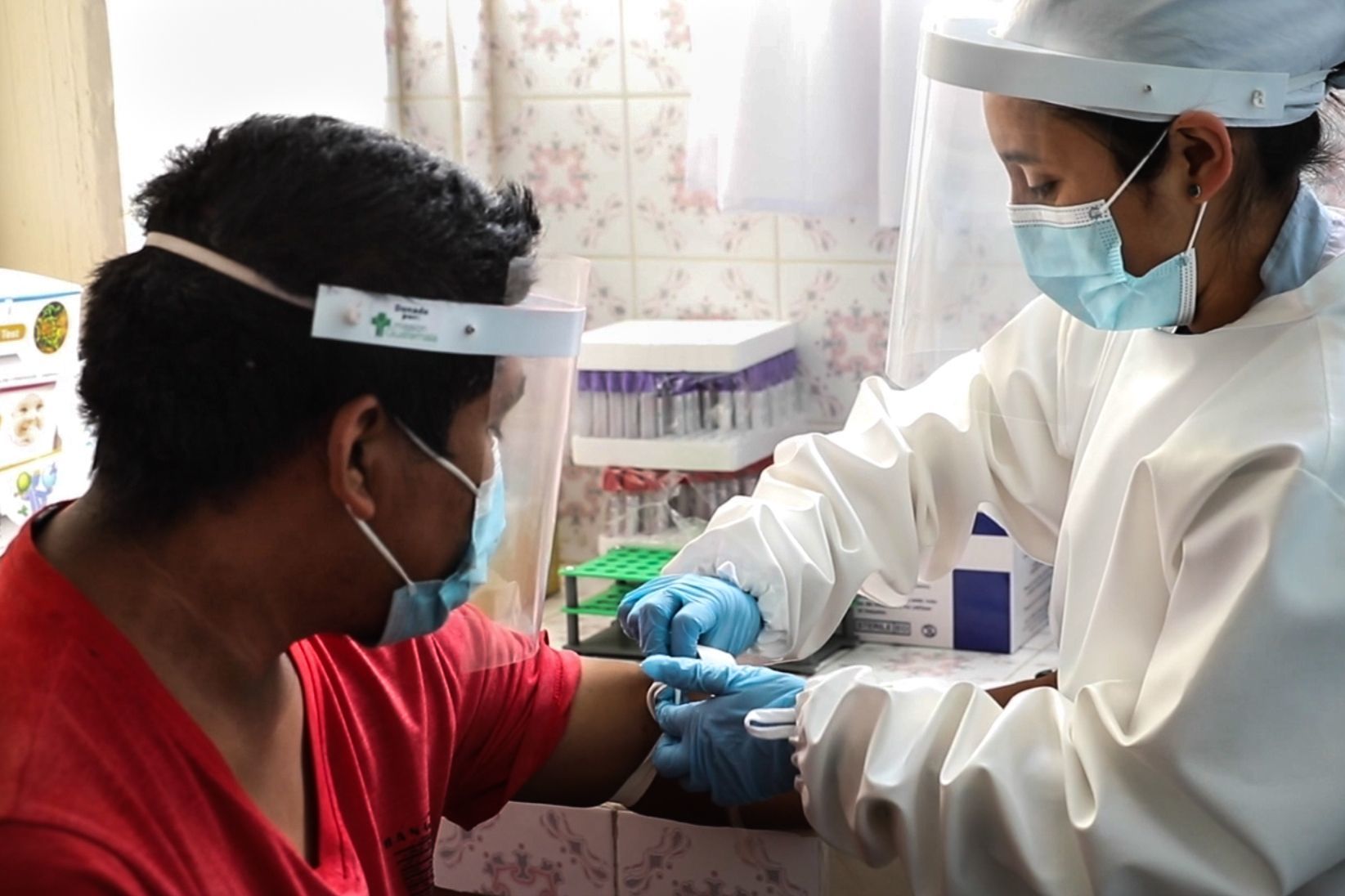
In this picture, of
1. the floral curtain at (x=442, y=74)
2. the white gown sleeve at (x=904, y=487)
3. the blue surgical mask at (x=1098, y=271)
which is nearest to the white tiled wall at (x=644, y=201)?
the floral curtain at (x=442, y=74)

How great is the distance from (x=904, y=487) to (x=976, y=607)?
1.68 ft

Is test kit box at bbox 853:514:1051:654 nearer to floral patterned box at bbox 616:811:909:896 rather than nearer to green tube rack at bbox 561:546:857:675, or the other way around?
green tube rack at bbox 561:546:857:675

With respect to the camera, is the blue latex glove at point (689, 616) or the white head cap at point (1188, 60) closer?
the white head cap at point (1188, 60)

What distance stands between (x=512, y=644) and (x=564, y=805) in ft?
0.70

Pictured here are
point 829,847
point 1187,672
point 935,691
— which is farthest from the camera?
point 829,847

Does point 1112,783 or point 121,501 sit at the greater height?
point 121,501

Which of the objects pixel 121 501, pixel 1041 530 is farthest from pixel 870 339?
pixel 121 501

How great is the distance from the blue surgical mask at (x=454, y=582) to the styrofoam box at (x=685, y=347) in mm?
951

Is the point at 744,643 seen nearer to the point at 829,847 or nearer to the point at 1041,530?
the point at 829,847

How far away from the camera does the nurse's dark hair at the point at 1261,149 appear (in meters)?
1.21

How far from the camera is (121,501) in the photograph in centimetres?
105

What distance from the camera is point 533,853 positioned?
1.51 metres

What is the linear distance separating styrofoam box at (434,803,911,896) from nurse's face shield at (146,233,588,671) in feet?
0.75

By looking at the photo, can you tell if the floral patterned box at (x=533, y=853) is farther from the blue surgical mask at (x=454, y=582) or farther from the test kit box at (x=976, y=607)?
the test kit box at (x=976, y=607)
